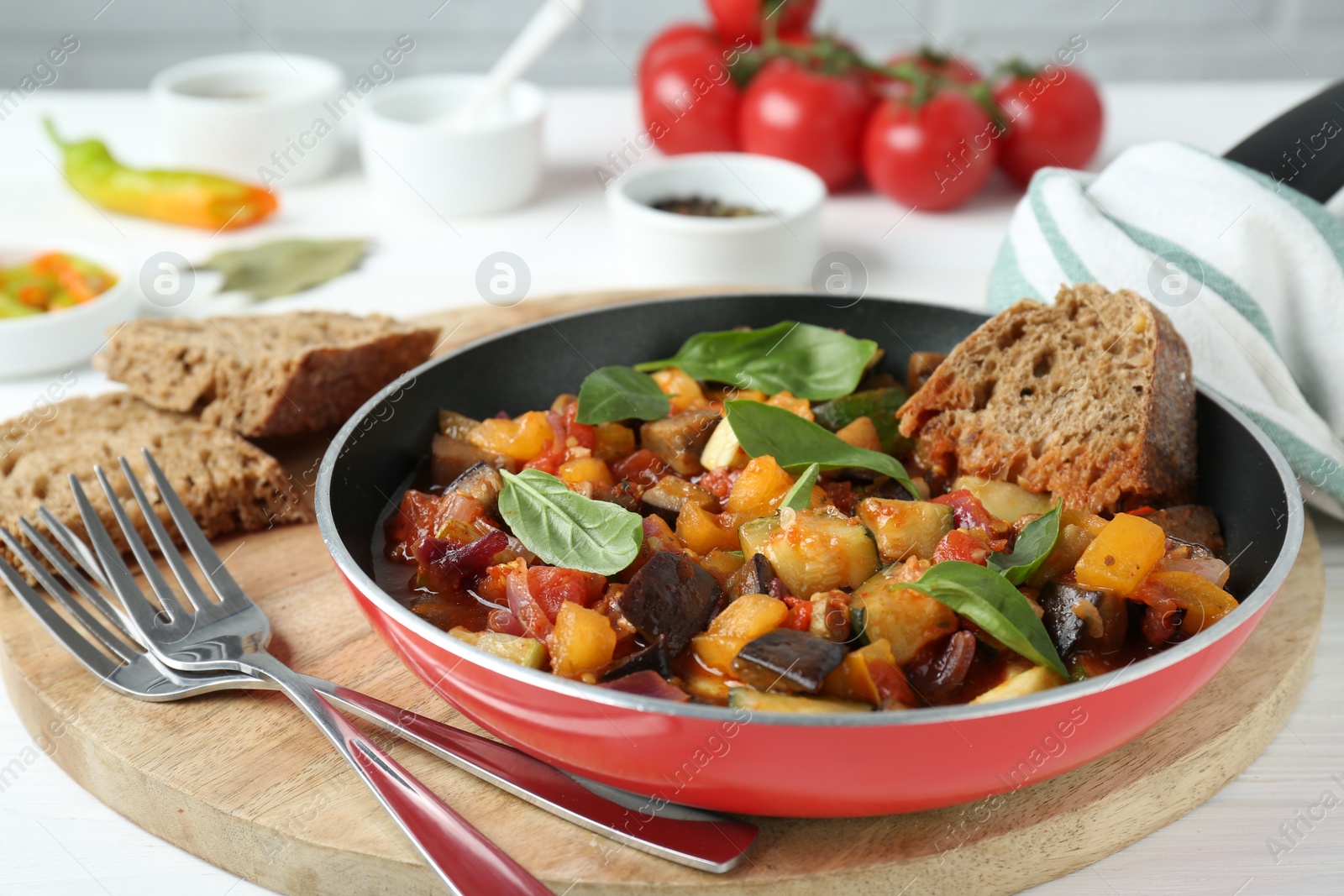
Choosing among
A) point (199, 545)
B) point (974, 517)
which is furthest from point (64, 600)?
point (974, 517)

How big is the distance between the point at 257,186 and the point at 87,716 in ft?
11.3

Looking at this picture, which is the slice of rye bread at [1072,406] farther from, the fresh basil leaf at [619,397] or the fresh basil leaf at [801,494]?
the fresh basil leaf at [619,397]

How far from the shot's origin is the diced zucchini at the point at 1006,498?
2.76m

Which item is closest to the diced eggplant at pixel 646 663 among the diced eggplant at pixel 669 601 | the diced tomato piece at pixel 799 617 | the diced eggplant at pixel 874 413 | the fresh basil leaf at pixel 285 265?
the diced eggplant at pixel 669 601

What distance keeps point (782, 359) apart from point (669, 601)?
110 centimetres

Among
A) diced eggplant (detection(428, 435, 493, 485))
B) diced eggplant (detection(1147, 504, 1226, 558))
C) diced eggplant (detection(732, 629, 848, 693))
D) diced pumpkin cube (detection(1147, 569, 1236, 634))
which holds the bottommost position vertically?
diced eggplant (detection(1147, 504, 1226, 558))

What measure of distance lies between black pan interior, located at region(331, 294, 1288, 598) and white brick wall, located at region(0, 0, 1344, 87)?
4.88 metres

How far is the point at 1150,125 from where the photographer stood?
6.38 m

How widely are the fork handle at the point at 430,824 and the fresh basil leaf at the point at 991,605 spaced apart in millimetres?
863

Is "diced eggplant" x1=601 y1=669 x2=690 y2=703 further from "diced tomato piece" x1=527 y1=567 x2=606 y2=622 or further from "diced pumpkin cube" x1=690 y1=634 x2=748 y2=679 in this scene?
"diced tomato piece" x1=527 y1=567 x2=606 y2=622

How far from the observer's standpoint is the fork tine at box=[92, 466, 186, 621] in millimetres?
2676

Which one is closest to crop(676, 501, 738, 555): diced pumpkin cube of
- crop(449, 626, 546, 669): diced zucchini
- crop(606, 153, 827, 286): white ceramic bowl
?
crop(449, 626, 546, 669): diced zucchini

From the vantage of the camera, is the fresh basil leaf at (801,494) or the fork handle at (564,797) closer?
the fork handle at (564,797)

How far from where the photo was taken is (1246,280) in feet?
10.3
